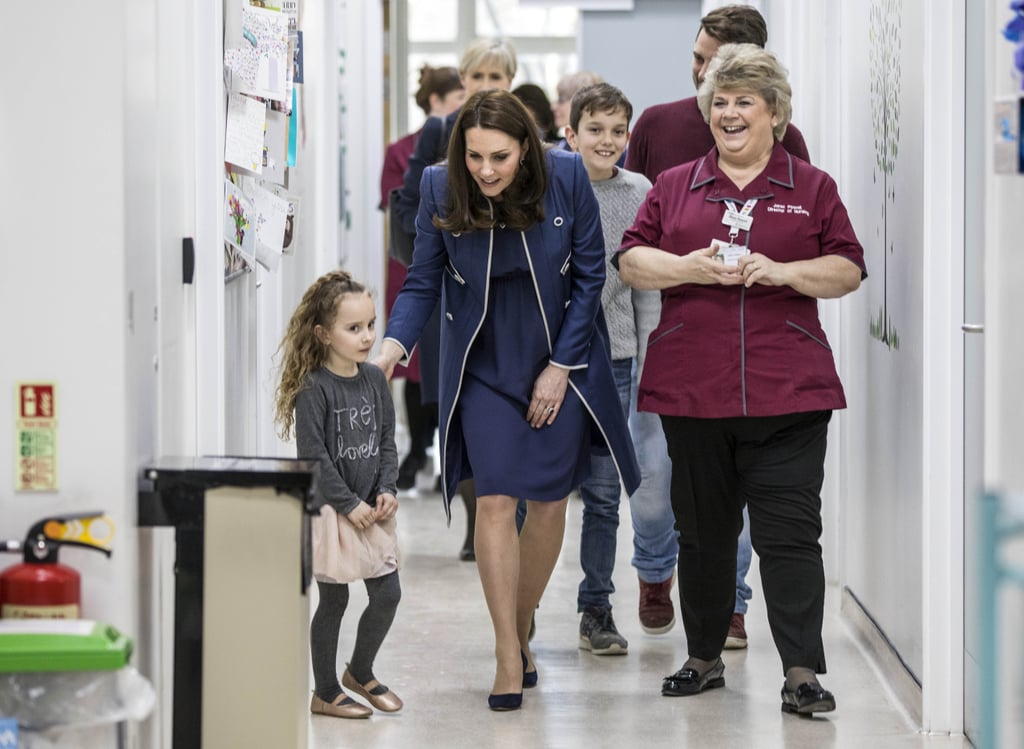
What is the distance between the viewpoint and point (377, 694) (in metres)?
3.54

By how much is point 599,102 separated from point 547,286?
79cm

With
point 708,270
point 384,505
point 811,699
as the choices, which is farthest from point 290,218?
point 811,699

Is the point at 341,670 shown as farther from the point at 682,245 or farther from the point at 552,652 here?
the point at 682,245

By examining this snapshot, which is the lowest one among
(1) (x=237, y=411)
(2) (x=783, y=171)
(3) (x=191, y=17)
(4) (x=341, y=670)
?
(4) (x=341, y=670)

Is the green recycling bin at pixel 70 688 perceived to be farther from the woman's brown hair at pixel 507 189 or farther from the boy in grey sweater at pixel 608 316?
the boy in grey sweater at pixel 608 316

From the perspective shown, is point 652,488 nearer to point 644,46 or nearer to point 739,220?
point 739,220

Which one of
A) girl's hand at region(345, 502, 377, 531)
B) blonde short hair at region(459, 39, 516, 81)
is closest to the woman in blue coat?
girl's hand at region(345, 502, 377, 531)

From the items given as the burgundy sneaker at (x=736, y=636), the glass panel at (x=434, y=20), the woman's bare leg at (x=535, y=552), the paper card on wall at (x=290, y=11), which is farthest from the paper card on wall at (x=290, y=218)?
the glass panel at (x=434, y=20)

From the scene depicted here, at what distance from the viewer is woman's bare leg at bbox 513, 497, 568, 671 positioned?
11.8 ft

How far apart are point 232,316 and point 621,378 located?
1032mm

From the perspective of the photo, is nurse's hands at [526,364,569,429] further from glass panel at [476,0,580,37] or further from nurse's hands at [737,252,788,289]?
glass panel at [476,0,580,37]

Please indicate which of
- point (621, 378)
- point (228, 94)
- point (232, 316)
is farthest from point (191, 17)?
point (621, 378)

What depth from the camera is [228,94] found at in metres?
3.48

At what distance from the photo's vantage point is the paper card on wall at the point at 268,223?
3783 millimetres
